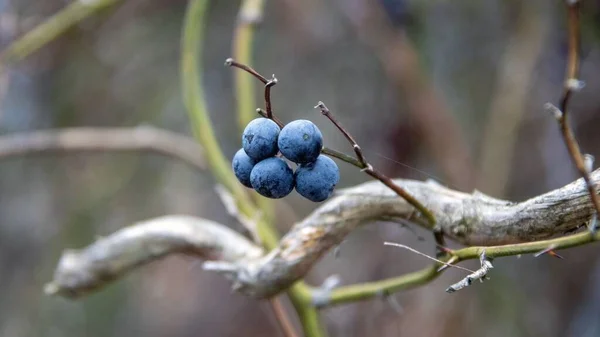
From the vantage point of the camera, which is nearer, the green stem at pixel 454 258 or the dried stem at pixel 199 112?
the green stem at pixel 454 258

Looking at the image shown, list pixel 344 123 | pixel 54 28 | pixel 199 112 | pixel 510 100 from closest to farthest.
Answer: pixel 199 112
pixel 54 28
pixel 510 100
pixel 344 123

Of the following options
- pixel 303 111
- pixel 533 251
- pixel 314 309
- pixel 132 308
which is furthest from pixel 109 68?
pixel 533 251

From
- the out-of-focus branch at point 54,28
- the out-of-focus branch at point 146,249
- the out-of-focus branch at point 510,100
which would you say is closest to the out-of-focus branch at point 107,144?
the out-of-focus branch at point 54,28

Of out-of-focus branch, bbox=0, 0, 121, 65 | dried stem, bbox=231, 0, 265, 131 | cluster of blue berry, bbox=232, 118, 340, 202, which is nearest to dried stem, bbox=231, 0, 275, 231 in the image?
dried stem, bbox=231, 0, 265, 131

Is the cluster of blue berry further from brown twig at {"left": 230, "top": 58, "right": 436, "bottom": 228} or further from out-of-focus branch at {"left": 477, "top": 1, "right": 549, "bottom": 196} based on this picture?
out-of-focus branch at {"left": 477, "top": 1, "right": 549, "bottom": 196}

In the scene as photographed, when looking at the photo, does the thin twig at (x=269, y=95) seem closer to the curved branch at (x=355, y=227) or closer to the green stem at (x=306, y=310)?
the curved branch at (x=355, y=227)

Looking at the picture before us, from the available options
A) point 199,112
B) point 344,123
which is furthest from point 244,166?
point 344,123

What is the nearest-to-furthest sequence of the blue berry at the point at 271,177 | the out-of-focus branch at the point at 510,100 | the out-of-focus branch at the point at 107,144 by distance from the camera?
1. the blue berry at the point at 271,177
2. the out-of-focus branch at the point at 107,144
3. the out-of-focus branch at the point at 510,100

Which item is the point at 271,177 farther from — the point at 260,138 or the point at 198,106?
the point at 198,106
